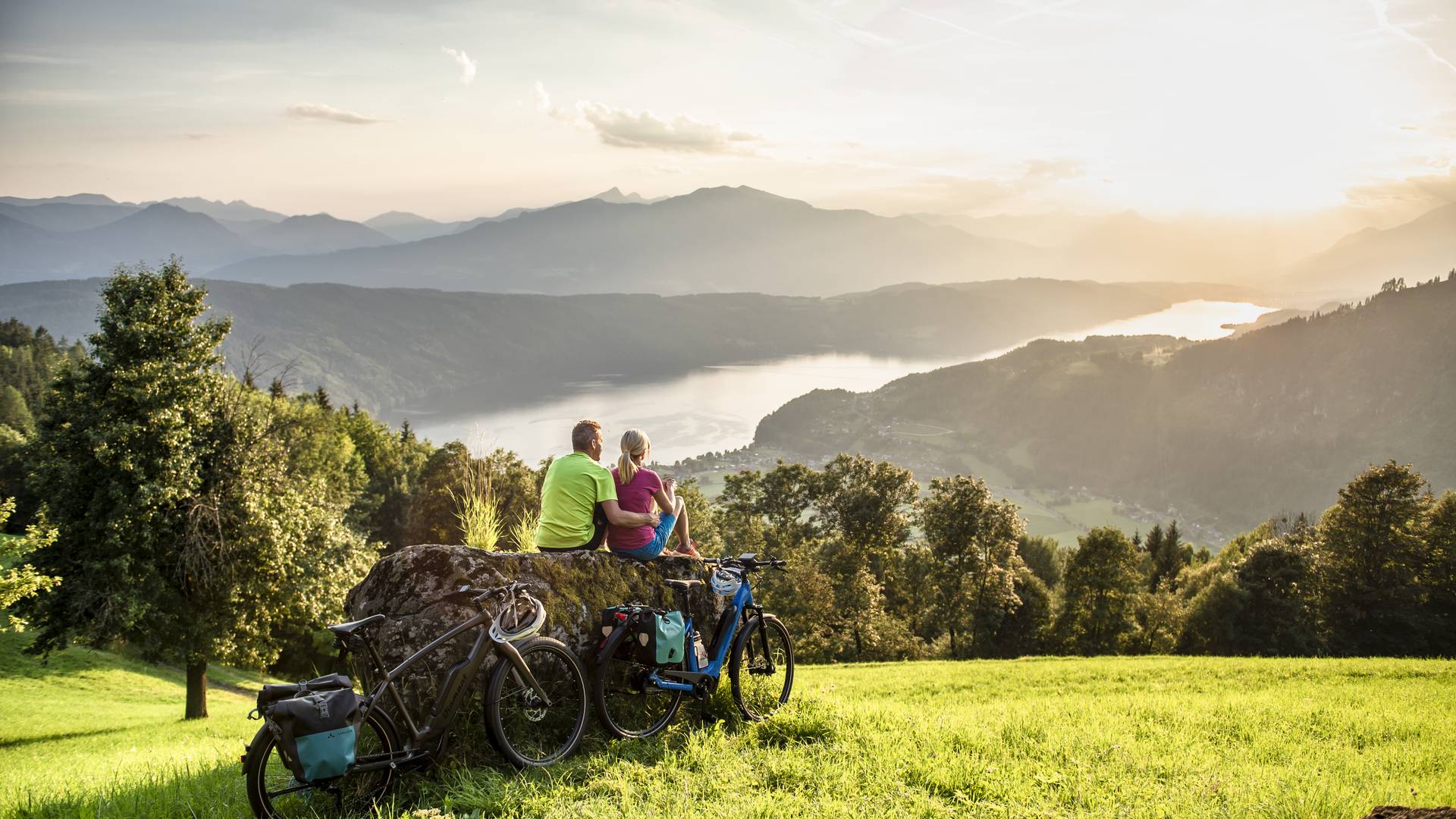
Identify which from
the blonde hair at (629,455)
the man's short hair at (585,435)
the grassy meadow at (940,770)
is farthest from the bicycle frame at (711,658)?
the man's short hair at (585,435)

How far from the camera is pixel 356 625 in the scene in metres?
4.61

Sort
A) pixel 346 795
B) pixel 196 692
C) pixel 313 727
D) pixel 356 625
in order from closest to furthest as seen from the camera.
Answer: pixel 313 727 < pixel 346 795 < pixel 356 625 < pixel 196 692

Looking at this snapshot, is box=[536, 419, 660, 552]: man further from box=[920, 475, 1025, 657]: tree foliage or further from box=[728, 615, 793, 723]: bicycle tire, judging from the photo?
box=[920, 475, 1025, 657]: tree foliage

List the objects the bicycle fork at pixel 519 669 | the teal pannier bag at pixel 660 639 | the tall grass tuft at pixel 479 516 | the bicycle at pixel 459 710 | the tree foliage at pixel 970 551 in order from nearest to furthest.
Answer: the bicycle at pixel 459 710 < the bicycle fork at pixel 519 669 < the teal pannier bag at pixel 660 639 < the tall grass tuft at pixel 479 516 < the tree foliage at pixel 970 551

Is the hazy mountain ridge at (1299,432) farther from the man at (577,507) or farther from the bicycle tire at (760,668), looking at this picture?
the man at (577,507)

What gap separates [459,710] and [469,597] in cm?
74

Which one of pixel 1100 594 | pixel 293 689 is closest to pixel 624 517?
pixel 293 689

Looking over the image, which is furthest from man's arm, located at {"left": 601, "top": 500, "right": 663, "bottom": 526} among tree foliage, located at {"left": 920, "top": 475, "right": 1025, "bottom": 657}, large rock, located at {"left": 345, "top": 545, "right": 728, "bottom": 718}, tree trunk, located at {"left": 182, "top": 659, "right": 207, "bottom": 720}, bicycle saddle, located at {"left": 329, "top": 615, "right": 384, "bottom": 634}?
tree foliage, located at {"left": 920, "top": 475, "right": 1025, "bottom": 657}

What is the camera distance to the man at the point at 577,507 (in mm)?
6176

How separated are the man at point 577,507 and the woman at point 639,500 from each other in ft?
0.39

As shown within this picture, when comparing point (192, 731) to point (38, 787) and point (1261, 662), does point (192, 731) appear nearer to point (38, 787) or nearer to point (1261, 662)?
point (38, 787)

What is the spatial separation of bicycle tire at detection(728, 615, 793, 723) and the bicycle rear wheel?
1.74ft

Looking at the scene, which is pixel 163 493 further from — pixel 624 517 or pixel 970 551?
pixel 970 551

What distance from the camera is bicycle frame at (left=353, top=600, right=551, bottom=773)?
4.43 meters
